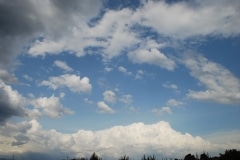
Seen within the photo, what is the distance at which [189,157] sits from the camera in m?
73.1

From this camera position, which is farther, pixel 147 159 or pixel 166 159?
pixel 166 159

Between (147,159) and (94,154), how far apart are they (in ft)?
39.5

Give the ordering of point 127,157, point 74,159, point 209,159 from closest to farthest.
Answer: point 209,159 < point 127,157 < point 74,159

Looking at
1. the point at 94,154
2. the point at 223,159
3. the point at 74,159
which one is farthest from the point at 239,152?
the point at 74,159

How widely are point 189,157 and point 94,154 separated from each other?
2130 cm

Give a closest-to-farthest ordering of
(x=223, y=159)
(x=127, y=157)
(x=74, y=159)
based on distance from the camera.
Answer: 1. (x=223, y=159)
2. (x=127, y=157)
3. (x=74, y=159)

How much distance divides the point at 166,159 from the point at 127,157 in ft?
46.0

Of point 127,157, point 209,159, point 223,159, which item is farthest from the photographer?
point 127,157

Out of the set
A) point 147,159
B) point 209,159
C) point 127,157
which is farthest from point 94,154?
point 209,159

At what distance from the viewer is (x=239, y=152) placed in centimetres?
6181

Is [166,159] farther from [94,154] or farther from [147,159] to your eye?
[94,154]

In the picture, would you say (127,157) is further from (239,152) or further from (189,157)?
(239,152)

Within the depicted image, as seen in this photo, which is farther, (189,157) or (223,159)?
(189,157)

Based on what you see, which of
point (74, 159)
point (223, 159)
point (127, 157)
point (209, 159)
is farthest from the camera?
point (74, 159)
